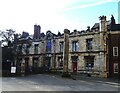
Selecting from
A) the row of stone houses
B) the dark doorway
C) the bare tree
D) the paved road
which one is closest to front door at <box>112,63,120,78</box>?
the row of stone houses

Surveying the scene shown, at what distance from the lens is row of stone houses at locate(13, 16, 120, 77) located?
47594 mm

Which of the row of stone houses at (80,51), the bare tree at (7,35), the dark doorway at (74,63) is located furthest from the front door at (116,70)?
the bare tree at (7,35)

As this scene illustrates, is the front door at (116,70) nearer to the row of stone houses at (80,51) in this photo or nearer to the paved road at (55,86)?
the row of stone houses at (80,51)

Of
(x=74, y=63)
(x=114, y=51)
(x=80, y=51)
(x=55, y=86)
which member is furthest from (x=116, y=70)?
(x=55, y=86)

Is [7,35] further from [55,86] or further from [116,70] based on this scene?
[55,86]

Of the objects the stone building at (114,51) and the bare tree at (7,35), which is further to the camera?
the bare tree at (7,35)

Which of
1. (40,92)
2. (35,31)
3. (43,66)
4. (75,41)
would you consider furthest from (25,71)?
(40,92)

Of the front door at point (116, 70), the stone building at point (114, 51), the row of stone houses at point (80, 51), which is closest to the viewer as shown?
the front door at point (116, 70)

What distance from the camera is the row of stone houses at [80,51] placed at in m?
47.6

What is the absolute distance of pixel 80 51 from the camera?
51.2 m

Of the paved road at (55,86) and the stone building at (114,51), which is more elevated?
the stone building at (114,51)

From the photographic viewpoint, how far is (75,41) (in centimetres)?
5244

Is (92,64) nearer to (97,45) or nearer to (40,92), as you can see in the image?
(97,45)

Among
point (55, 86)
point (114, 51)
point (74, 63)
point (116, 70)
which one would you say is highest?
point (114, 51)
